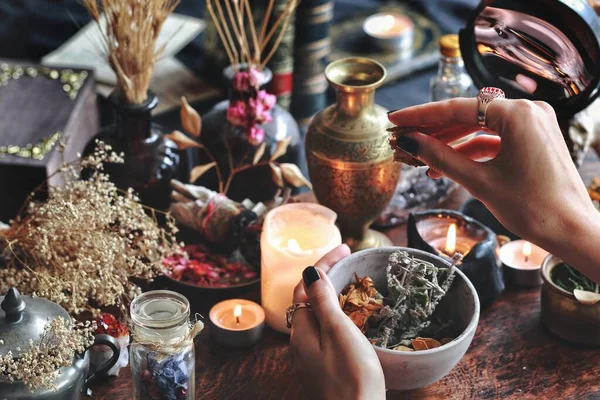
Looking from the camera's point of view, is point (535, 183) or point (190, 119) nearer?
point (535, 183)

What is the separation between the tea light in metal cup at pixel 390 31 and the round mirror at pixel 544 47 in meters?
0.91

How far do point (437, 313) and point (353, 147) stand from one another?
29cm

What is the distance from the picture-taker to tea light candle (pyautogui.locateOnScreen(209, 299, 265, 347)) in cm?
124

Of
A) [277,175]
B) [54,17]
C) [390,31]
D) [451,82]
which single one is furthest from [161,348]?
[54,17]

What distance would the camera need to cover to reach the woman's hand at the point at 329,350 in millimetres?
959

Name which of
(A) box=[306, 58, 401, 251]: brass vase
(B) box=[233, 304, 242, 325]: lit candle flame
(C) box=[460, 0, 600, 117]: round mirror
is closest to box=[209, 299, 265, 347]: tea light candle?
(B) box=[233, 304, 242, 325]: lit candle flame

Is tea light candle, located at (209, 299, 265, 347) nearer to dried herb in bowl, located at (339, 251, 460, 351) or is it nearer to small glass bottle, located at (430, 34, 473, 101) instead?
dried herb in bowl, located at (339, 251, 460, 351)

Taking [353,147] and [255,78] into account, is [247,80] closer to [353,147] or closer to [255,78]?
[255,78]

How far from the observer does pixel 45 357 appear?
100 centimetres

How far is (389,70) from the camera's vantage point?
7.38 ft

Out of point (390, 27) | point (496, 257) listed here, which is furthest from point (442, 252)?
point (390, 27)

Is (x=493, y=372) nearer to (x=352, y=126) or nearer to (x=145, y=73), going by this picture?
(x=352, y=126)

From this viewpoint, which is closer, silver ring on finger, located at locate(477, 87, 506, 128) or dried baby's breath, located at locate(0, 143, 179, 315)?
silver ring on finger, located at locate(477, 87, 506, 128)

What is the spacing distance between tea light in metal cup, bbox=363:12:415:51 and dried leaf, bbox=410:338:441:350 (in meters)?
1.32
